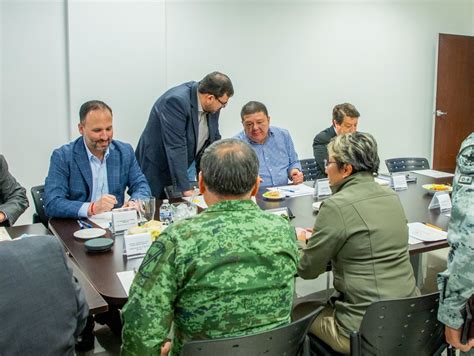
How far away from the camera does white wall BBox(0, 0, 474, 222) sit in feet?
13.9

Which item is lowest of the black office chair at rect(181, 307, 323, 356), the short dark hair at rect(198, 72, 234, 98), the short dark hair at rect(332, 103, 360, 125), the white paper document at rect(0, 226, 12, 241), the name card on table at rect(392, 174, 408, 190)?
the black office chair at rect(181, 307, 323, 356)

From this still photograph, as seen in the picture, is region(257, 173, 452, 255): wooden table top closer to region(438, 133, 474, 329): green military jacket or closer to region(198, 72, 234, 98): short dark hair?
region(438, 133, 474, 329): green military jacket

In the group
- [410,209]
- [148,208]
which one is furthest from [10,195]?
[410,209]

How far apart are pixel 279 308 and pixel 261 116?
2378 millimetres

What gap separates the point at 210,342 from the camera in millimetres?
1303

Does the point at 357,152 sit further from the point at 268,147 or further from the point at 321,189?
the point at 268,147

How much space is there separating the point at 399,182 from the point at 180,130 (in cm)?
156

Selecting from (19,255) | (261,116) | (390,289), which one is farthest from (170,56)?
(19,255)

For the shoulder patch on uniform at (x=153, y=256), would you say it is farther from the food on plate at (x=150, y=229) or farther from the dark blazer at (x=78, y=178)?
the dark blazer at (x=78, y=178)

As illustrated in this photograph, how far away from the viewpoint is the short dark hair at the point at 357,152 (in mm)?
2006

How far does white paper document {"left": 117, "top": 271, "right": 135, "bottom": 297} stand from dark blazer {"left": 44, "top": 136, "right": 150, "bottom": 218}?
84cm

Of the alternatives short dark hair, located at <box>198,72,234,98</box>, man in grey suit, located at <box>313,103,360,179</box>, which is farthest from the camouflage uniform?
man in grey suit, located at <box>313,103,360,179</box>

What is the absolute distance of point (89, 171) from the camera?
9.19ft

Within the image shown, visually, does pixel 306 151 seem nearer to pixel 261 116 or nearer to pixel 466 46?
pixel 261 116
